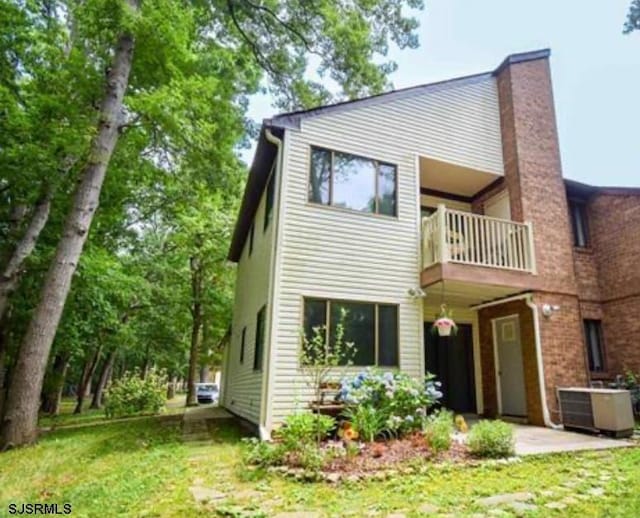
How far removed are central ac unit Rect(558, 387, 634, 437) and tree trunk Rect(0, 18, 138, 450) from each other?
9765 millimetres

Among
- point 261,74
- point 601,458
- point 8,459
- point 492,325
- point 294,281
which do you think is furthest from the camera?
point 261,74

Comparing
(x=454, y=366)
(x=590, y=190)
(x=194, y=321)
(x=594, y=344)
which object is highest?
(x=590, y=190)

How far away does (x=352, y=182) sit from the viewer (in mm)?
8836

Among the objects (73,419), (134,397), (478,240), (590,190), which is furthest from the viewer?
(134,397)

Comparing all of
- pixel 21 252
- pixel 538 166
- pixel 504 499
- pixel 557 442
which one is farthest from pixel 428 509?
pixel 21 252

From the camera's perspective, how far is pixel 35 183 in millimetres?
9766

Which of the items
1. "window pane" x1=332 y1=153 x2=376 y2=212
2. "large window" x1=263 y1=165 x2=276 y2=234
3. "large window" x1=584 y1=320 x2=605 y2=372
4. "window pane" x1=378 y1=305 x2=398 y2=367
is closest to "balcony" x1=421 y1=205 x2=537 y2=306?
"window pane" x1=378 y1=305 x2=398 y2=367

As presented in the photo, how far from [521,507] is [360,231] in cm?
565

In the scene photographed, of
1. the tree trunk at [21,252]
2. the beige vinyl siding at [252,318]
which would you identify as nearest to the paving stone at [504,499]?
the beige vinyl siding at [252,318]

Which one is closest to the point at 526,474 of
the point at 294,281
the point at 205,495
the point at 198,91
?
the point at 205,495

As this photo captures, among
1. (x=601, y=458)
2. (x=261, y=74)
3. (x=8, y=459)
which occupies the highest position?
(x=261, y=74)

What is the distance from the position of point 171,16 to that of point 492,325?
1019 centimetres

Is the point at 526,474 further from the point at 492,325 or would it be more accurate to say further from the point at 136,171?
the point at 136,171

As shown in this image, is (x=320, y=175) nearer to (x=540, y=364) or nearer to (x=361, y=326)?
(x=361, y=326)
